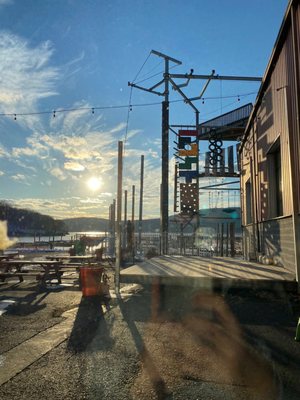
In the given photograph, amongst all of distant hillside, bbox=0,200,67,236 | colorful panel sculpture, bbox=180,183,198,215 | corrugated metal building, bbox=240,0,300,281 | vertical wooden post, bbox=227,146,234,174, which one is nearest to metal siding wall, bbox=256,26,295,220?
corrugated metal building, bbox=240,0,300,281

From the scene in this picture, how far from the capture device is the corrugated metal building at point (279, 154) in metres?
7.24

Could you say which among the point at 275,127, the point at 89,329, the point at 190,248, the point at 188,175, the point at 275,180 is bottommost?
the point at 89,329

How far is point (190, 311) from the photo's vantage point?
7.13 metres

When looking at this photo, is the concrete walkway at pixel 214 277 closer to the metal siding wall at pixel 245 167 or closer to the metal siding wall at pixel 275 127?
the metal siding wall at pixel 275 127

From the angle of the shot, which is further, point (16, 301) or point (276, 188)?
point (276, 188)

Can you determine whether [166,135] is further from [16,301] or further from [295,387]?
[295,387]

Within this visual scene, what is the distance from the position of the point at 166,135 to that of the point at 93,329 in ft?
46.7

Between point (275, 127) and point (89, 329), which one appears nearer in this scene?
point (89, 329)

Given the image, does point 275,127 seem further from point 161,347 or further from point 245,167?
point 161,347

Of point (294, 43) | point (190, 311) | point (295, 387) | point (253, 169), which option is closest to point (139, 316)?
point (190, 311)

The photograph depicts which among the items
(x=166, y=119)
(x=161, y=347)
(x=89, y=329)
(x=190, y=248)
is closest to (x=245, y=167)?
(x=166, y=119)

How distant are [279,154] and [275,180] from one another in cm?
79

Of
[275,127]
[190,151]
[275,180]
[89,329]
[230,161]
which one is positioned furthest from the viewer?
[230,161]

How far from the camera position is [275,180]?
1040 centimetres
